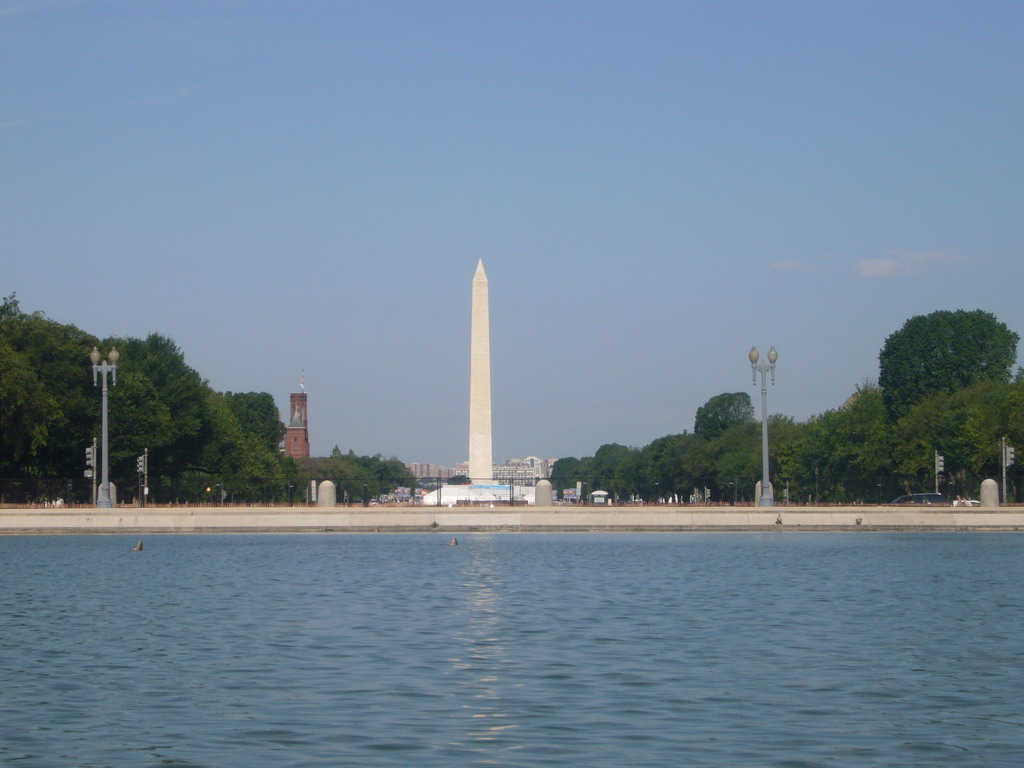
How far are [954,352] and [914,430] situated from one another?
10850mm

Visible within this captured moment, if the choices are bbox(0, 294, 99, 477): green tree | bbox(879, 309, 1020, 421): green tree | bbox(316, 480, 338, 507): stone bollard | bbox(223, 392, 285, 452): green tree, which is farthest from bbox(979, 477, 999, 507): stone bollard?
bbox(223, 392, 285, 452): green tree

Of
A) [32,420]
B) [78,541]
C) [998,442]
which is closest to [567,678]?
[78,541]

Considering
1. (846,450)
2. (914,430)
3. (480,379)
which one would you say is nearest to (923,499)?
(914,430)

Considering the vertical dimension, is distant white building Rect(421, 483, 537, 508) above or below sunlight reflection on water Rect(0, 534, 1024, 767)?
above

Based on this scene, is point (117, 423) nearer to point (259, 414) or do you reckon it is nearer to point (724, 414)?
point (259, 414)

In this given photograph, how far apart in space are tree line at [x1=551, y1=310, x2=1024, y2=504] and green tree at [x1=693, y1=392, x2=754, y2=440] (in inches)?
1642

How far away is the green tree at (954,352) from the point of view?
89500 millimetres

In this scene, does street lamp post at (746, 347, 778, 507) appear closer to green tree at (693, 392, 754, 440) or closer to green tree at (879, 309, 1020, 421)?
green tree at (879, 309, 1020, 421)

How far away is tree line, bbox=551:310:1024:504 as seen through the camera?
238 feet

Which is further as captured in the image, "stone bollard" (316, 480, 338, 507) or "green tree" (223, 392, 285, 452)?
"green tree" (223, 392, 285, 452)

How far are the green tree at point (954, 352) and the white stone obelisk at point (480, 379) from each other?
3006cm

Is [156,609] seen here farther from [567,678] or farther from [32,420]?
[32,420]

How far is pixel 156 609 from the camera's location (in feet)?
79.5

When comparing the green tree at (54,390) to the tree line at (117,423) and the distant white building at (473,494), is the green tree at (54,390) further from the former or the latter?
the distant white building at (473,494)
